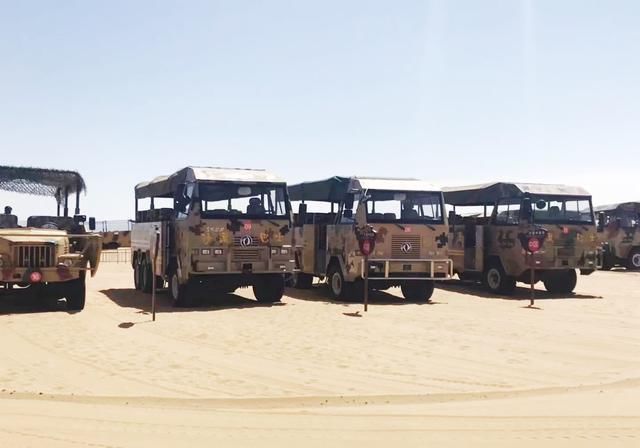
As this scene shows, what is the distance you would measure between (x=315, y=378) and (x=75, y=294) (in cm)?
691

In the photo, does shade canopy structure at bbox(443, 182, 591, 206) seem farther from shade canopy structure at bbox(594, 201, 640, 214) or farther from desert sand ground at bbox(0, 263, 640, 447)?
shade canopy structure at bbox(594, 201, 640, 214)

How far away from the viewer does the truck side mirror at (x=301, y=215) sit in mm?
17312


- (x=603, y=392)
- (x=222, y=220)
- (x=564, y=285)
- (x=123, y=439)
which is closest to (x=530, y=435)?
(x=603, y=392)

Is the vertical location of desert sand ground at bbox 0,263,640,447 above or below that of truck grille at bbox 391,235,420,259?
below

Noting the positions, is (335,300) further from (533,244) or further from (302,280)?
(533,244)

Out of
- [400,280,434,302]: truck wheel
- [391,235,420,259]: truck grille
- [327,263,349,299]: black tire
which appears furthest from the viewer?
[400,280,434,302]: truck wheel

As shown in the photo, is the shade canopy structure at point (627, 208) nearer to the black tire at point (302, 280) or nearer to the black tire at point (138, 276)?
the black tire at point (302, 280)

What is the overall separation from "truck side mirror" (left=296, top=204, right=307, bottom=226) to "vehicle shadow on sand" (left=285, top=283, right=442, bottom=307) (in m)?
1.77

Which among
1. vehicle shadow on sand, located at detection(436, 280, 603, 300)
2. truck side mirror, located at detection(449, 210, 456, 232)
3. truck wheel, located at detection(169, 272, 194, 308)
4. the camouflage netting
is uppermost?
the camouflage netting

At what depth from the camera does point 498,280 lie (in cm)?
1714

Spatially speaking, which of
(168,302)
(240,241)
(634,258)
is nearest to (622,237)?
(634,258)

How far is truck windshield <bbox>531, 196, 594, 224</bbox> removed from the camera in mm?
16531

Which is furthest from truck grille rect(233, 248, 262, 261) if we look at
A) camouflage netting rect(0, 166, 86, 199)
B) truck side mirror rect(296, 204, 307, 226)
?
camouflage netting rect(0, 166, 86, 199)

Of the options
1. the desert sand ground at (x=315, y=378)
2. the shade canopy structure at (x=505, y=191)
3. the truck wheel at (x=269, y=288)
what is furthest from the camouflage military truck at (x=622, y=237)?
the truck wheel at (x=269, y=288)
